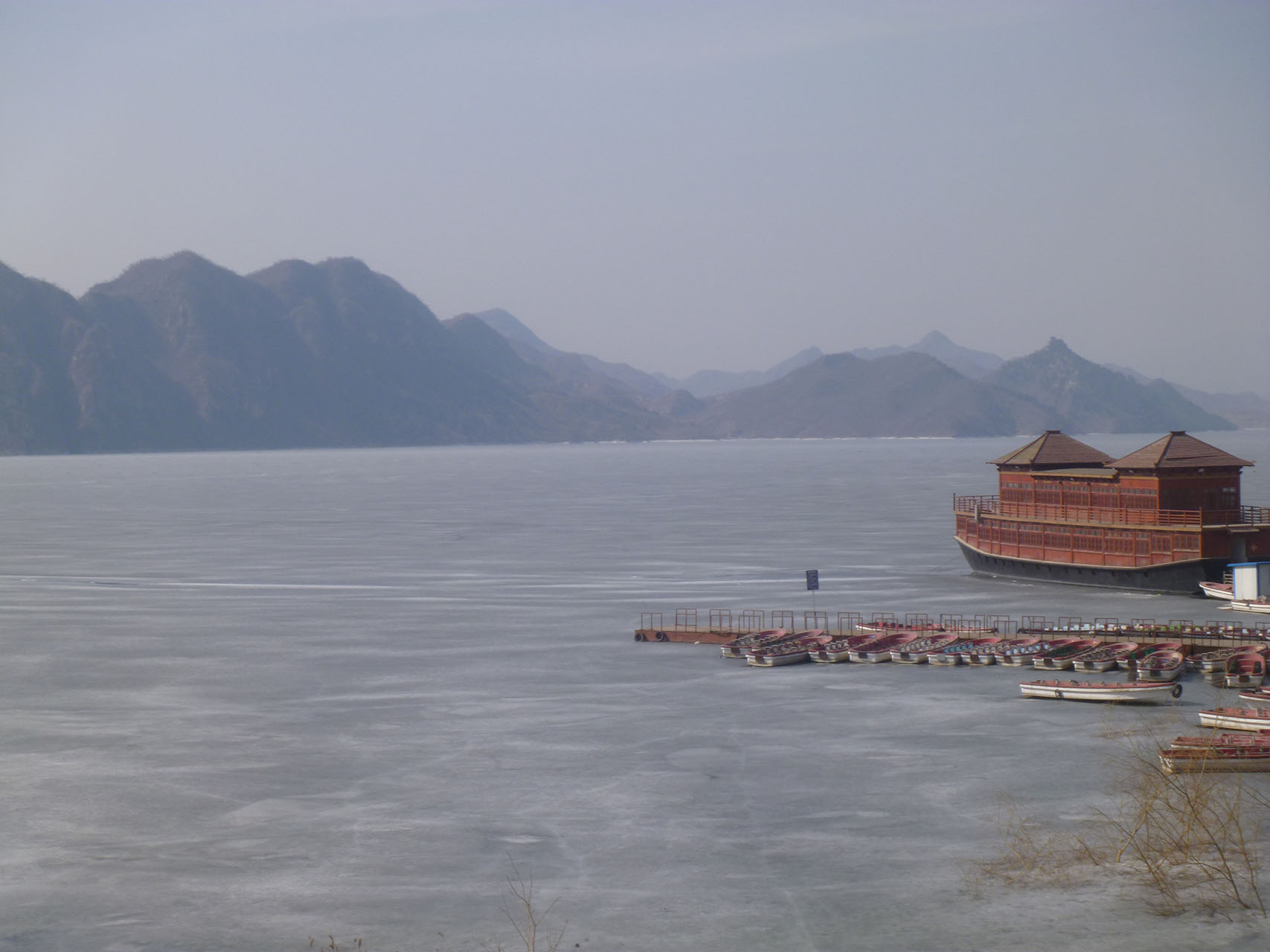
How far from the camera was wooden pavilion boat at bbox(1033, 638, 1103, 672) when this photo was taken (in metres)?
60.0

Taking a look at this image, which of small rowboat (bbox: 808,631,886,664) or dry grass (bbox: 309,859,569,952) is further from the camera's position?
small rowboat (bbox: 808,631,886,664)

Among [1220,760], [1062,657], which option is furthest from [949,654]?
[1220,760]

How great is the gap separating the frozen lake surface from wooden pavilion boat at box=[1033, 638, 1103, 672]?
1.29 meters

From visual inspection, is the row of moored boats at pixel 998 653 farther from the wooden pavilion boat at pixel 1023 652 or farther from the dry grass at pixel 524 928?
the dry grass at pixel 524 928

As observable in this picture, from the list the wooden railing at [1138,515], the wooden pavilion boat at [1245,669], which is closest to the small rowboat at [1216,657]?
the wooden pavilion boat at [1245,669]

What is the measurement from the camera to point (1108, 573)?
87.2m

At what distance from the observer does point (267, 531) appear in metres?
148

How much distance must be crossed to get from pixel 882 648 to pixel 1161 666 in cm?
1299

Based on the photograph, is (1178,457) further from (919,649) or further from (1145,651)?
(919,649)

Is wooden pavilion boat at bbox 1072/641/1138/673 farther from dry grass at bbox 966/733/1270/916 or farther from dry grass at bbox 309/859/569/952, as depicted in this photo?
dry grass at bbox 309/859/569/952

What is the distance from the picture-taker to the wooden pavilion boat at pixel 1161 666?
5672cm

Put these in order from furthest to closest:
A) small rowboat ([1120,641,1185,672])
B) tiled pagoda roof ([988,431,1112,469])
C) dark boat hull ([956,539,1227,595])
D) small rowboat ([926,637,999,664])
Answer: tiled pagoda roof ([988,431,1112,469]) < dark boat hull ([956,539,1227,595]) < small rowboat ([926,637,999,664]) < small rowboat ([1120,641,1185,672])

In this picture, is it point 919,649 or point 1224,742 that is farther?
point 919,649

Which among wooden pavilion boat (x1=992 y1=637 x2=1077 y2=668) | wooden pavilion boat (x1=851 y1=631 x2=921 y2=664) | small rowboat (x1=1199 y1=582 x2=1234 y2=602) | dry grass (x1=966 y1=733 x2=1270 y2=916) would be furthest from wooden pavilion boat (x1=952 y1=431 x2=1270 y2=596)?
dry grass (x1=966 y1=733 x2=1270 y2=916)
